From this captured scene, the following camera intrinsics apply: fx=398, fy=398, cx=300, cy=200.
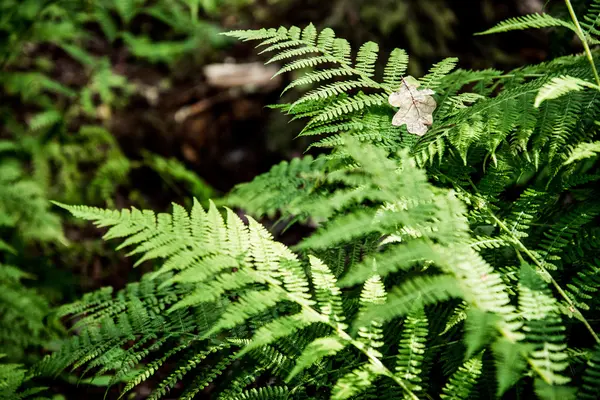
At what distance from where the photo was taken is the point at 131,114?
13.9ft

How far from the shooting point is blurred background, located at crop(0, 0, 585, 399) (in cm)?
266

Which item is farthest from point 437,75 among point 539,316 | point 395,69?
point 539,316

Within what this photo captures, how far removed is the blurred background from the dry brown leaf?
0.94 meters

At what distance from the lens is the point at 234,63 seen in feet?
16.0

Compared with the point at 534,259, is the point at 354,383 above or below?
below

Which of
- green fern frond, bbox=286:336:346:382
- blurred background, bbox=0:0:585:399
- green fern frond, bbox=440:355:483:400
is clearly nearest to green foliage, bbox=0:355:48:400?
blurred background, bbox=0:0:585:399

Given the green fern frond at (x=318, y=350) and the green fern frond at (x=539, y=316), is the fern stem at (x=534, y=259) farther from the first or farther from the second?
the green fern frond at (x=318, y=350)

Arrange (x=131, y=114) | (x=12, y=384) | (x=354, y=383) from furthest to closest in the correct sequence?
(x=131, y=114) < (x=12, y=384) < (x=354, y=383)

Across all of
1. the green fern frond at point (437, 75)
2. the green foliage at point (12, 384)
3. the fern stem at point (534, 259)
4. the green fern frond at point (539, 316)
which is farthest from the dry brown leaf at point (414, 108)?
the green foliage at point (12, 384)

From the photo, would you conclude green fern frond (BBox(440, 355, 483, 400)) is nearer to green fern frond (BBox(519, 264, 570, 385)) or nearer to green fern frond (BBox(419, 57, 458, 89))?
green fern frond (BBox(519, 264, 570, 385))

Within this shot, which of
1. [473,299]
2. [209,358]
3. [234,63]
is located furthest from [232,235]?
[234,63]

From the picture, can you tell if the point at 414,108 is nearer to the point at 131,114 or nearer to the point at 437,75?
the point at 437,75

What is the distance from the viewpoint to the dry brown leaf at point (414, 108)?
1395mm

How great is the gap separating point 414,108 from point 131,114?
142 inches
